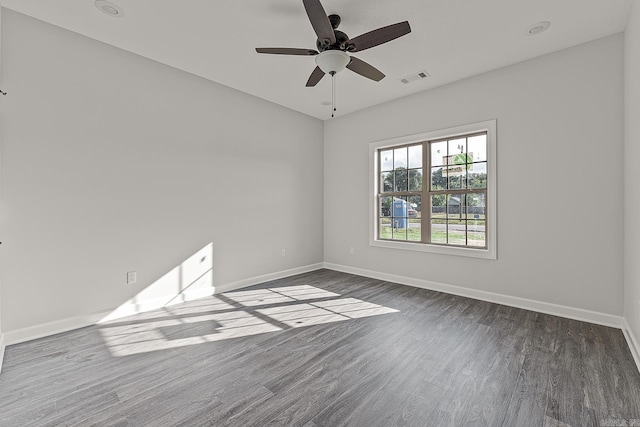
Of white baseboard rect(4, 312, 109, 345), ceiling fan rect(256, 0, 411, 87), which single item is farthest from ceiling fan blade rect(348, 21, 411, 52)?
white baseboard rect(4, 312, 109, 345)

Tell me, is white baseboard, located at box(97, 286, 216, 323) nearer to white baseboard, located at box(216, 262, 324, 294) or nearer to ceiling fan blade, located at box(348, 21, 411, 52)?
white baseboard, located at box(216, 262, 324, 294)

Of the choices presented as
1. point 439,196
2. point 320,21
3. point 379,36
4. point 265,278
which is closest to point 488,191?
point 439,196

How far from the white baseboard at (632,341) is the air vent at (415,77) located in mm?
3395

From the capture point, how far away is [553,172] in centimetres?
Answer: 327

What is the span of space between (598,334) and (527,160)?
193 cm

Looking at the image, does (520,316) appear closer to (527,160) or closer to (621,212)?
(621,212)

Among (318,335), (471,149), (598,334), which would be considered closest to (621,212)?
(598,334)

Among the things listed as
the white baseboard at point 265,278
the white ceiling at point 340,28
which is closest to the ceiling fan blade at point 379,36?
the white ceiling at point 340,28

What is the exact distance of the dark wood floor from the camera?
173 cm

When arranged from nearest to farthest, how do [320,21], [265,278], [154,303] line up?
[320,21] < [154,303] < [265,278]

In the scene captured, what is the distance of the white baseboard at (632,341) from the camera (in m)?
2.27

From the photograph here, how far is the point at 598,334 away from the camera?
2.76m

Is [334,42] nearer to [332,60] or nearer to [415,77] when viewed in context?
[332,60]

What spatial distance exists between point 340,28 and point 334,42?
1.98ft
